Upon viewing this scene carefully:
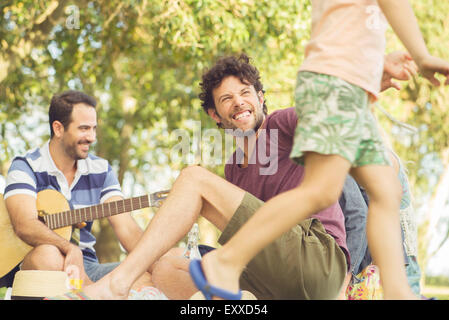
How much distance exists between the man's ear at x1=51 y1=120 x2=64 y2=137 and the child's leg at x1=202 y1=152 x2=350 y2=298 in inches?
82.4

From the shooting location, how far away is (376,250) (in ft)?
6.21

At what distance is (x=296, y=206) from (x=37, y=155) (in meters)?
2.17

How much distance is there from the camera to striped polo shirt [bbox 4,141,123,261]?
3.34m

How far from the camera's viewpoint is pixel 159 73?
8844 mm

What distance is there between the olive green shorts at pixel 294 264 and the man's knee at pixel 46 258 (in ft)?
3.49

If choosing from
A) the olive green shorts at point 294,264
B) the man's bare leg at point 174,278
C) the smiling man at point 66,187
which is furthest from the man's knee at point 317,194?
the smiling man at point 66,187

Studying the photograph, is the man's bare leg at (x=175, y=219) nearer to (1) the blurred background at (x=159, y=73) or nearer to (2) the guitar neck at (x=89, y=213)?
(2) the guitar neck at (x=89, y=213)

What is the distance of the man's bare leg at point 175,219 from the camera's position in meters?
2.13

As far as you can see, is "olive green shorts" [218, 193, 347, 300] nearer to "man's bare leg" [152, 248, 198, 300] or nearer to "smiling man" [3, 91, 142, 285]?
"man's bare leg" [152, 248, 198, 300]

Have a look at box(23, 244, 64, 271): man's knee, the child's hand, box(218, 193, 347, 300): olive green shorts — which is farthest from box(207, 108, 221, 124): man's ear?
the child's hand

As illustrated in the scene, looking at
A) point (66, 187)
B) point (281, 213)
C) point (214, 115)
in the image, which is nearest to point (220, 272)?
point (281, 213)

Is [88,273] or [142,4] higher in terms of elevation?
[142,4]

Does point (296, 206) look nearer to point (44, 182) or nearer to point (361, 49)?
point (361, 49)
